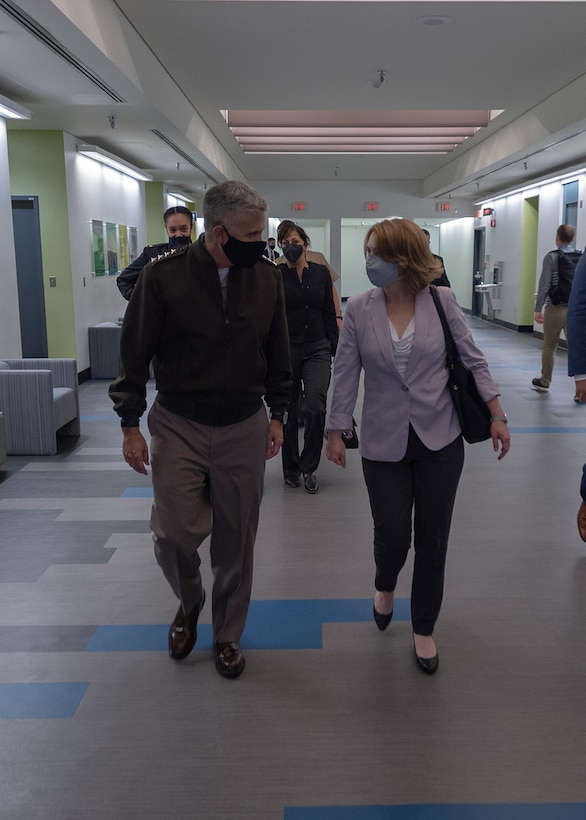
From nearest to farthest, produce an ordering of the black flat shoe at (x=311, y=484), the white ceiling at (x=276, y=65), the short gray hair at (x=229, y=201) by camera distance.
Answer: the short gray hair at (x=229, y=201), the black flat shoe at (x=311, y=484), the white ceiling at (x=276, y=65)

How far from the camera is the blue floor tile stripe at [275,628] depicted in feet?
10.7

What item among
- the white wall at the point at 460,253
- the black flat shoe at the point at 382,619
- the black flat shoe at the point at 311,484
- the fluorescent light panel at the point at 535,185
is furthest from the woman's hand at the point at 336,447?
the white wall at the point at 460,253

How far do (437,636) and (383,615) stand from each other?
0.26 m

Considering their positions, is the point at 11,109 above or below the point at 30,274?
above

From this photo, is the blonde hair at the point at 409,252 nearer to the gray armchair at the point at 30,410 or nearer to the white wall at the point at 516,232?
the gray armchair at the point at 30,410

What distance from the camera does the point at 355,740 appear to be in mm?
2617

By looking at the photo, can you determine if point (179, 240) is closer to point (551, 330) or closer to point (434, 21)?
point (434, 21)

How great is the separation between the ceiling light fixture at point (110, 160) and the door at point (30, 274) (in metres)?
0.96

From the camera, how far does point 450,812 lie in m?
2.28

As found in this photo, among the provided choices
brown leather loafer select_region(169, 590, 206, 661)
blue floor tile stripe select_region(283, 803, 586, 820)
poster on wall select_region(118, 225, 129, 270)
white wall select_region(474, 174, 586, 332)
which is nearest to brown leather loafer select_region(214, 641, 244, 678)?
brown leather loafer select_region(169, 590, 206, 661)

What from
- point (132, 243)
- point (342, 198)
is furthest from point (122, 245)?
point (342, 198)

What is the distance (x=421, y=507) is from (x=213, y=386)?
90 cm

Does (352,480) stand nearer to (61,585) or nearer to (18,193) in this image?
(61,585)

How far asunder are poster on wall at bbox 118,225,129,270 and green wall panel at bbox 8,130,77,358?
2.84 meters
